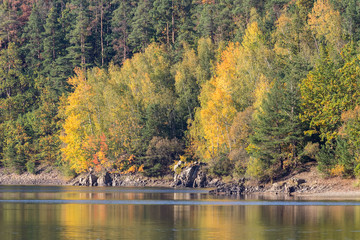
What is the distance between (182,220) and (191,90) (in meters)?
72.5

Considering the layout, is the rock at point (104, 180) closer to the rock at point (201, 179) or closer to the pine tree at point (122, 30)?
the rock at point (201, 179)

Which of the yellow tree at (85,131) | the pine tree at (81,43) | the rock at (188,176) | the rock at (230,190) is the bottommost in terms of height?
the rock at (230,190)

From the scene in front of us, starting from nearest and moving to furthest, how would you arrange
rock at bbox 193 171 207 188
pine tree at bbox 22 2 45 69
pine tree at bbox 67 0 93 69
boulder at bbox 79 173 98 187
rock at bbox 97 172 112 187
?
rock at bbox 193 171 207 188
rock at bbox 97 172 112 187
boulder at bbox 79 173 98 187
pine tree at bbox 67 0 93 69
pine tree at bbox 22 2 45 69

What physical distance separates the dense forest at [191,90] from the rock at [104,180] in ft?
6.67

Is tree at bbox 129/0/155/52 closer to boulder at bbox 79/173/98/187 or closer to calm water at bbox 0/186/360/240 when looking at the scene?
boulder at bbox 79/173/98/187

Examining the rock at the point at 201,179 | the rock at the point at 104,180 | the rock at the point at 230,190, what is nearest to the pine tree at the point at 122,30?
the rock at the point at 104,180

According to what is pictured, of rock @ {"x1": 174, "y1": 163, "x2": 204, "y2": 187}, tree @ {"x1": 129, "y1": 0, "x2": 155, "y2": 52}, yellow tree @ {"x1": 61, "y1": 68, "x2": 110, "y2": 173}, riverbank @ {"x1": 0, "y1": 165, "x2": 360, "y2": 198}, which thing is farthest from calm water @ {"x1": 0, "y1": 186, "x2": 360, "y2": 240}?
tree @ {"x1": 129, "y1": 0, "x2": 155, "y2": 52}

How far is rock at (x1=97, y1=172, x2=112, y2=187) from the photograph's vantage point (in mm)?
105250

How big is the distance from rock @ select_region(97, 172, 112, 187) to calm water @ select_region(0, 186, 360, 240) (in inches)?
1876

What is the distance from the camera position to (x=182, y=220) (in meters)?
41.8

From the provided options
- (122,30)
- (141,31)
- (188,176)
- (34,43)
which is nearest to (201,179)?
(188,176)

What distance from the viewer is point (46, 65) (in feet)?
524

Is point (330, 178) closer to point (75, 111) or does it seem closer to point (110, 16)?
point (75, 111)

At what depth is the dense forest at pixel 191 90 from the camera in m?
76.8
